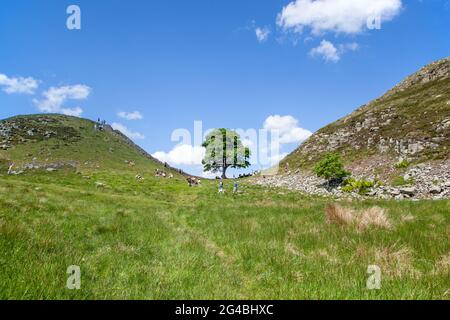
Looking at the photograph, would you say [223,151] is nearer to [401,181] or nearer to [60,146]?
[60,146]

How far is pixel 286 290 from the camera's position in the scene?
610cm

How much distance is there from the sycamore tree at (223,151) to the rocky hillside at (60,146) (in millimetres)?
17526

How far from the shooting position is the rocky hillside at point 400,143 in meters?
37.5

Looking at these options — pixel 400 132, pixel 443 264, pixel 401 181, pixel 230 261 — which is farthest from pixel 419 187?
pixel 230 261

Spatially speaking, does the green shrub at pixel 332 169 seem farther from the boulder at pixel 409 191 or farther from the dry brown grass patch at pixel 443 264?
the dry brown grass patch at pixel 443 264

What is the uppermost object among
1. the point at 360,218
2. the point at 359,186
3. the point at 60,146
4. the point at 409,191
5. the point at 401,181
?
the point at 60,146

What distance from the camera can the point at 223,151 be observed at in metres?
92.1

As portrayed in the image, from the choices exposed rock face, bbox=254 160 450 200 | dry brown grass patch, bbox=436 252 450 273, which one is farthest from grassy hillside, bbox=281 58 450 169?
dry brown grass patch, bbox=436 252 450 273

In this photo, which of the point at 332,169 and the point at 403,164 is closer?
the point at 403,164

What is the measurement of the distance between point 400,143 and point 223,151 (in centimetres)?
5064

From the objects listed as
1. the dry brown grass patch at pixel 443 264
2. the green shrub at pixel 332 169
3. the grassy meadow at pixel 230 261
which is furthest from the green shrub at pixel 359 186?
the dry brown grass patch at pixel 443 264

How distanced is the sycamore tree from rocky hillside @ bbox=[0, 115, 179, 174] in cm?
1753
